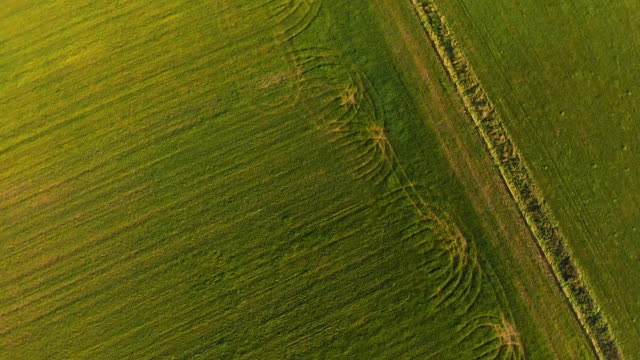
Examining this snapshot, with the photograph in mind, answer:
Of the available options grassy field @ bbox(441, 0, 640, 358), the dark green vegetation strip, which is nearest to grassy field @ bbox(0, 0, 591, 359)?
the dark green vegetation strip

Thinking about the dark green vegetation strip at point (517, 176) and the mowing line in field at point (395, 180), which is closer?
the dark green vegetation strip at point (517, 176)

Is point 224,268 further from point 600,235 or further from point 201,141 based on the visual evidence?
point 600,235

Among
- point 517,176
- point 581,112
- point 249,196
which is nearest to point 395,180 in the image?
point 517,176

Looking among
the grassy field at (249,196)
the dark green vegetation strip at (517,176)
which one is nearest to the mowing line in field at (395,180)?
the grassy field at (249,196)

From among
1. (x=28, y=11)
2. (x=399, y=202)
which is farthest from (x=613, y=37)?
(x=28, y=11)

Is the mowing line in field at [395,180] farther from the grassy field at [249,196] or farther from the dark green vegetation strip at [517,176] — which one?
the dark green vegetation strip at [517,176]
